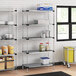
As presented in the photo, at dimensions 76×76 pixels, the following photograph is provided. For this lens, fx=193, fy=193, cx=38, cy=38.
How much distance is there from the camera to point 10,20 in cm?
540

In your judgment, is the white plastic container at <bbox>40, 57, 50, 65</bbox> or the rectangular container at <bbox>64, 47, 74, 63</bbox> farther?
the rectangular container at <bbox>64, 47, 74, 63</bbox>

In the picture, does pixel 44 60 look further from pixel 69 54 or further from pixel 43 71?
pixel 69 54

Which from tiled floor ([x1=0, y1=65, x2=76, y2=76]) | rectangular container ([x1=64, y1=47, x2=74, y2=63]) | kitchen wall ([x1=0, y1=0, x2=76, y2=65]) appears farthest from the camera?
rectangular container ([x1=64, y1=47, x2=74, y2=63])

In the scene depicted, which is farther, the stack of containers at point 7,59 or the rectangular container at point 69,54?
the rectangular container at point 69,54

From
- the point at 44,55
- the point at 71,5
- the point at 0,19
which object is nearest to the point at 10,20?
the point at 0,19

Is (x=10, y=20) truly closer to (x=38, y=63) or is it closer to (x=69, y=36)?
(x=38, y=63)

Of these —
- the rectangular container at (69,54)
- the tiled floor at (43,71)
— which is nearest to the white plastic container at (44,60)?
the tiled floor at (43,71)

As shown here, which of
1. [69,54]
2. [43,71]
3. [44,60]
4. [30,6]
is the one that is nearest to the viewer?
[43,71]

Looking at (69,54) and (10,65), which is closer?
(10,65)

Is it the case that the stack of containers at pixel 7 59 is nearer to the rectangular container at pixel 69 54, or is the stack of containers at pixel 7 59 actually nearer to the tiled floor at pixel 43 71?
the tiled floor at pixel 43 71

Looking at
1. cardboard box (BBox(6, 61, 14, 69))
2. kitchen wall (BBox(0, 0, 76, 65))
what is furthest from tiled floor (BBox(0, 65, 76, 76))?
kitchen wall (BBox(0, 0, 76, 65))

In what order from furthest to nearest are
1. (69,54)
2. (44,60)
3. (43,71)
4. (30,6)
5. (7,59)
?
(69,54), (30,6), (44,60), (43,71), (7,59)

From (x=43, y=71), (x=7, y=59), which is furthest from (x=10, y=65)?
(x=43, y=71)

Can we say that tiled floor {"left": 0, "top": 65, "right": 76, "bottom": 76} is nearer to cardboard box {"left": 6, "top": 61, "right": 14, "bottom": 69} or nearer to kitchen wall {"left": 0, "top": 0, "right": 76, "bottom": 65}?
cardboard box {"left": 6, "top": 61, "right": 14, "bottom": 69}
